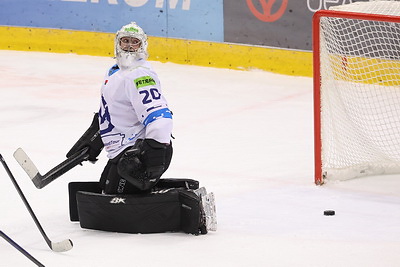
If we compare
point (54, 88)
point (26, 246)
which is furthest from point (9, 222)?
point (54, 88)

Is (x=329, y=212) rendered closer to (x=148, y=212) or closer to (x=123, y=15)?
(x=148, y=212)

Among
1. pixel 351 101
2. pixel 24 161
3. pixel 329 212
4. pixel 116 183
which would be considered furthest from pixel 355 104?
pixel 24 161

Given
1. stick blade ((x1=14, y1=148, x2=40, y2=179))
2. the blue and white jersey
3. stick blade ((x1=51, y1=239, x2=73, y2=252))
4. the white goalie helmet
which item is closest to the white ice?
stick blade ((x1=51, y1=239, x2=73, y2=252))

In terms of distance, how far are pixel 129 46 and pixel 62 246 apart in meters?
0.96

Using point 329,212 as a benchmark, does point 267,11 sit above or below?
above

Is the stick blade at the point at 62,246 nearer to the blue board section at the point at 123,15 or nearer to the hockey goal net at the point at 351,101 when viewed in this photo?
the hockey goal net at the point at 351,101

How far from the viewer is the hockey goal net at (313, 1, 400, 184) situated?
5680 millimetres

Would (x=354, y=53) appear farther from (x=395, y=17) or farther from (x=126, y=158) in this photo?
(x=126, y=158)

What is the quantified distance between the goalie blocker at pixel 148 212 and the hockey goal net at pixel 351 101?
1203 millimetres

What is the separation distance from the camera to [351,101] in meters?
6.10

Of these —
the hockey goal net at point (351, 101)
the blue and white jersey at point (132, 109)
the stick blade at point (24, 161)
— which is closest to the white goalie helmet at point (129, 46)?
the blue and white jersey at point (132, 109)

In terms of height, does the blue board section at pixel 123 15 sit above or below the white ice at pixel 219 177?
above

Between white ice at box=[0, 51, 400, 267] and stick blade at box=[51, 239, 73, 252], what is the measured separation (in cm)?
3

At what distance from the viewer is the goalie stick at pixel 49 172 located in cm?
474
